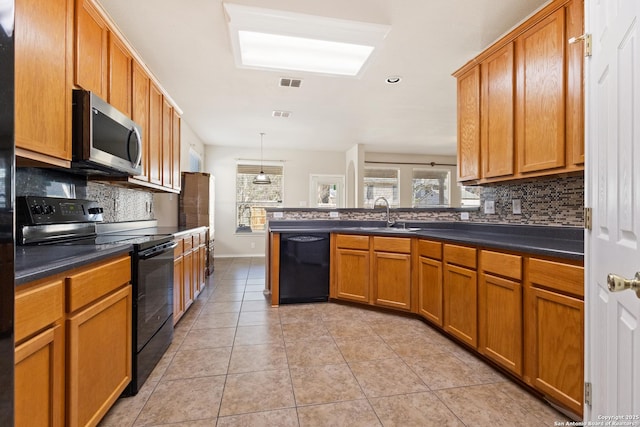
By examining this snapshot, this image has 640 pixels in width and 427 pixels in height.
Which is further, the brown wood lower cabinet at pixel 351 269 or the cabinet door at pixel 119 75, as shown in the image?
the brown wood lower cabinet at pixel 351 269

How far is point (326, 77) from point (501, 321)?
275 cm

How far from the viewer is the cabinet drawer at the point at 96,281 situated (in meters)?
1.14

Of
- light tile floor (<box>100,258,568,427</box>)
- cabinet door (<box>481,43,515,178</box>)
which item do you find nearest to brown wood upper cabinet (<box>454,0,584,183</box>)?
cabinet door (<box>481,43,515,178</box>)

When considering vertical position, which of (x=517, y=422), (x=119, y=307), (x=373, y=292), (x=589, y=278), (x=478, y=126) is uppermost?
(x=478, y=126)

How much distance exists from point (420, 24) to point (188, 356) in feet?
9.93

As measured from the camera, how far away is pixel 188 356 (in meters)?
2.11

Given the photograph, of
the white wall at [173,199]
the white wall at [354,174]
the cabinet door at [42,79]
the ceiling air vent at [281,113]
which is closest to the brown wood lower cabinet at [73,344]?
the cabinet door at [42,79]

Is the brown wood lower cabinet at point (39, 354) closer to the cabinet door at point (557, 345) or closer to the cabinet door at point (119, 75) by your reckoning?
the cabinet door at point (119, 75)

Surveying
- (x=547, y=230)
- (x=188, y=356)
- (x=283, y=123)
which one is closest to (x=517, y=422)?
(x=547, y=230)

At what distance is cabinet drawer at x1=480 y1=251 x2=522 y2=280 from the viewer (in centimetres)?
175

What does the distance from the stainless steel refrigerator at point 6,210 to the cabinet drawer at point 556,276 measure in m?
2.13

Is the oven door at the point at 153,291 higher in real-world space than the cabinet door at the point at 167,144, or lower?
lower

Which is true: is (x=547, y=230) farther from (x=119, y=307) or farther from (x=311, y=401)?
(x=119, y=307)

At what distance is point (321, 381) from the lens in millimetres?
1800
